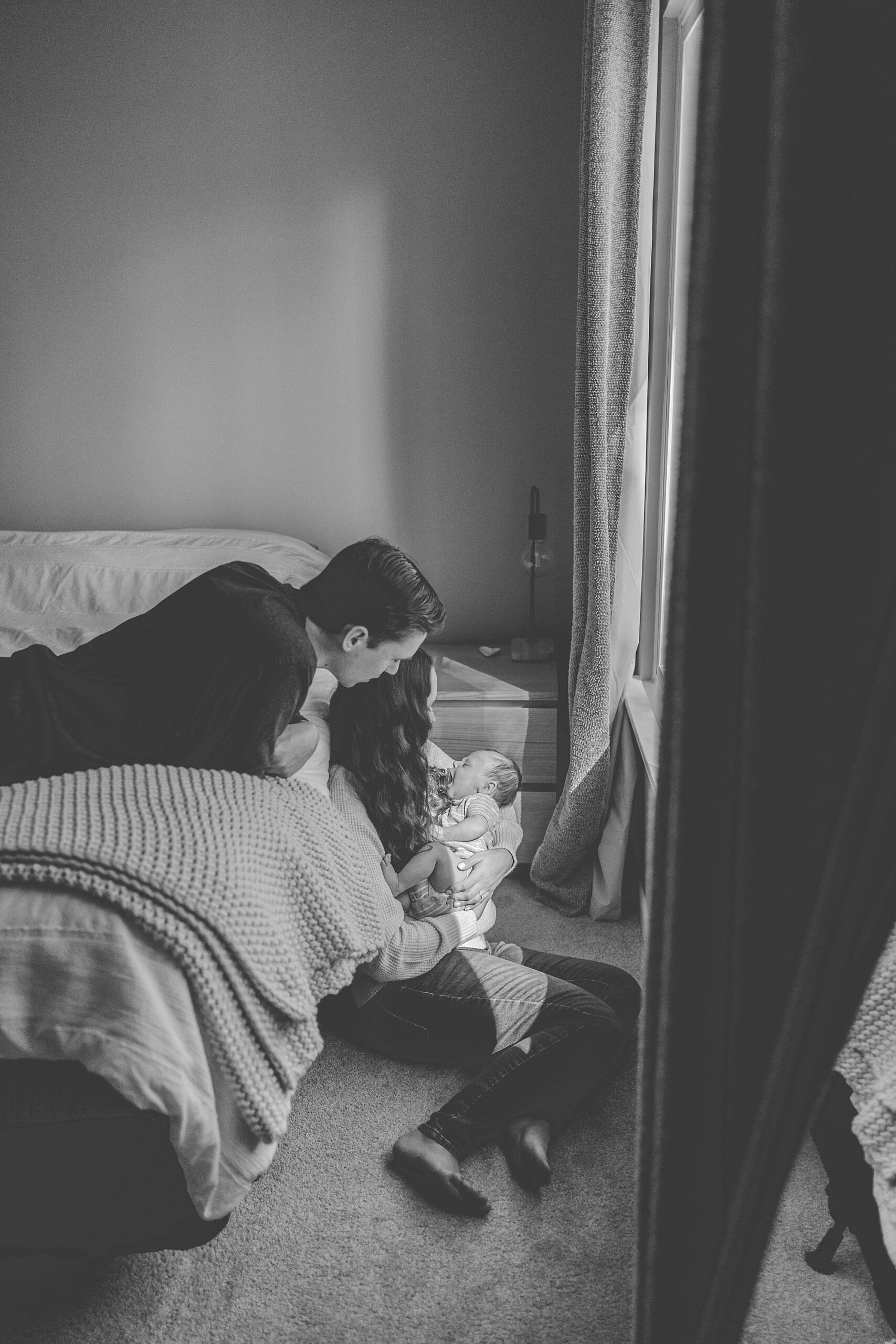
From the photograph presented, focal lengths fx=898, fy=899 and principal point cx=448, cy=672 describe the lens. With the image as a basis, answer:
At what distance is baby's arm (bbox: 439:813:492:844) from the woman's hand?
0.04 m

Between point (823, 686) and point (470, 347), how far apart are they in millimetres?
2315

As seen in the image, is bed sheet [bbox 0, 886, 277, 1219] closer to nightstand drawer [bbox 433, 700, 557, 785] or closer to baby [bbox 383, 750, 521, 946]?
baby [bbox 383, 750, 521, 946]

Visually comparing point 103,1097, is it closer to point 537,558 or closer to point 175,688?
point 175,688

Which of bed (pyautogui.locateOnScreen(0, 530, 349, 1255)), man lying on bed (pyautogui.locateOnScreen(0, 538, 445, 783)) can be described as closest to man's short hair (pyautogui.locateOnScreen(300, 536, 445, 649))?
man lying on bed (pyautogui.locateOnScreen(0, 538, 445, 783))

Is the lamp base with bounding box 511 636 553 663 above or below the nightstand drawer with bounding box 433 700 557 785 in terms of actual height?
above

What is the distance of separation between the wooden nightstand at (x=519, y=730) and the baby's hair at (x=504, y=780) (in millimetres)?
187

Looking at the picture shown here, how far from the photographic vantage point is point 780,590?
1.66ft

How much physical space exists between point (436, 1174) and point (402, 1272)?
138 millimetres

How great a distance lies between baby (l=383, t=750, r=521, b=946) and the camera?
1.64 meters

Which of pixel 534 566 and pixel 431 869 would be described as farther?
pixel 534 566

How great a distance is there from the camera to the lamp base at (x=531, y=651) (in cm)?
254

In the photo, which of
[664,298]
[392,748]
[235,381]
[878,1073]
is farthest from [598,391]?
[878,1073]

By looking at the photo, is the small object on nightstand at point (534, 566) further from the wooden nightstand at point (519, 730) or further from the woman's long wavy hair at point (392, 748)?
the woman's long wavy hair at point (392, 748)

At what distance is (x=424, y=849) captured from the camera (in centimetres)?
166
